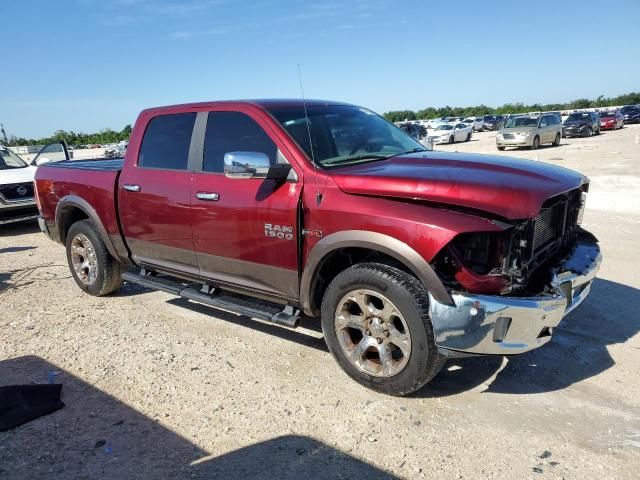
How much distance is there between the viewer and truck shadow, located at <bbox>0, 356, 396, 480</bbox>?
2.75m

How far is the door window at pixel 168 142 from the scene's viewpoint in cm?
455

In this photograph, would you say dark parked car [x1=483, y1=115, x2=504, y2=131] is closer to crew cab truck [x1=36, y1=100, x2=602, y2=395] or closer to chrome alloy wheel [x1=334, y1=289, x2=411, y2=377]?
crew cab truck [x1=36, y1=100, x2=602, y2=395]

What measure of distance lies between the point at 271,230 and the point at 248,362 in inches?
43.4

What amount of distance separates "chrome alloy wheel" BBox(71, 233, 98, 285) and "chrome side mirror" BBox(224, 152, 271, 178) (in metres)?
2.70

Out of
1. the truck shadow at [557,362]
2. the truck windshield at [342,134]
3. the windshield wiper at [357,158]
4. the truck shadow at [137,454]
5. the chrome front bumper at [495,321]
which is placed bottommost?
the truck shadow at [557,362]

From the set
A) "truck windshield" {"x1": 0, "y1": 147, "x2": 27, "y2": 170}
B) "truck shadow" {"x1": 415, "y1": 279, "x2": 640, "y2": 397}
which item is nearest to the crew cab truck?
"truck shadow" {"x1": 415, "y1": 279, "x2": 640, "y2": 397}

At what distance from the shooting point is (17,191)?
Answer: 32.2 ft

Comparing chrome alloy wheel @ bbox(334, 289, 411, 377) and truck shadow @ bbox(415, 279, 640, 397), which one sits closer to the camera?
chrome alloy wheel @ bbox(334, 289, 411, 377)

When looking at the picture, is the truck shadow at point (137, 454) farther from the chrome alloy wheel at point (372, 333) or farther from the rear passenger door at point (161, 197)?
the rear passenger door at point (161, 197)

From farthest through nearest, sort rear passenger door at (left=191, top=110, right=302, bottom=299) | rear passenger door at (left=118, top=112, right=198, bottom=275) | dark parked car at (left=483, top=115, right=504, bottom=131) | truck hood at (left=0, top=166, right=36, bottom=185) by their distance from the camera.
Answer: dark parked car at (left=483, top=115, right=504, bottom=131), truck hood at (left=0, top=166, right=36, bottom=185), rear passenger door at (left=118, top=112, right=198, bottom=275), rear passenger door at (left=191, top=110, right=302, bottom=299)

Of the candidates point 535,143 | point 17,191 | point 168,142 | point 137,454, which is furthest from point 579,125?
point 137,454

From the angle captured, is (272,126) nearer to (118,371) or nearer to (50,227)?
(118,371)

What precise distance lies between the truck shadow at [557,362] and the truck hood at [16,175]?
29.3 feet

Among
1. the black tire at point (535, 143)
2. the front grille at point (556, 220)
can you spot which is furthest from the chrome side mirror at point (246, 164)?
the black tire at point (535, 143)
